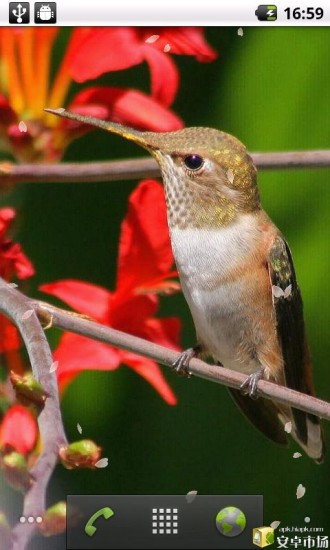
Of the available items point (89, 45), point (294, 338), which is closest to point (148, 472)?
point (294, 338)

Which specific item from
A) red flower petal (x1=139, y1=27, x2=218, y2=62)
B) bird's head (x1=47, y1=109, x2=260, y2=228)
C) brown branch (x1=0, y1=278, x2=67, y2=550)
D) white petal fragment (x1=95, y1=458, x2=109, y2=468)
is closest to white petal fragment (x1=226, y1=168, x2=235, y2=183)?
bird's head (x1=47, y1=109, x2=260, y2=228)

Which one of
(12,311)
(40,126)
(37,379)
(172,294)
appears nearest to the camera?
(37,379)

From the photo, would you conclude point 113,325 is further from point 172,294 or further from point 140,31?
point 140,31

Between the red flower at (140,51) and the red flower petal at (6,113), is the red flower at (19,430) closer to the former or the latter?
the red flower petal at (6,113)

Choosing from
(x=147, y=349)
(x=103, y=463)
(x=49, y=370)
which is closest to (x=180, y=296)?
(x=147, y=349)

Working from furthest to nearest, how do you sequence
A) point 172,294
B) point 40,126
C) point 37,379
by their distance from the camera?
point 172,294 → point 40,126 → point 37,379

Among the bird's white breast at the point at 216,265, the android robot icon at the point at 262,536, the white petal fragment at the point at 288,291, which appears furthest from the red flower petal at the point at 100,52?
the android robot icon at the point at 262,536

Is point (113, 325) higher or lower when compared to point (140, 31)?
lower

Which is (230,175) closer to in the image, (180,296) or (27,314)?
(180,296)
